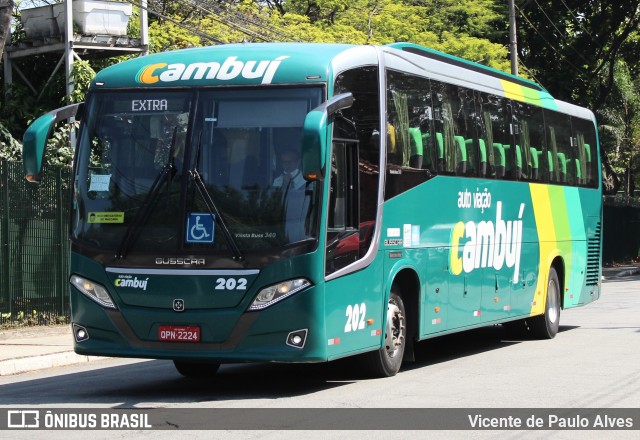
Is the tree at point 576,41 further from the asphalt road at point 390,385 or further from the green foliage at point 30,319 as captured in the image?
the asphalt road at point 390,385

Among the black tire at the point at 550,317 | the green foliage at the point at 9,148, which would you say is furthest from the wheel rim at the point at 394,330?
the green foliage at the point at 9,148

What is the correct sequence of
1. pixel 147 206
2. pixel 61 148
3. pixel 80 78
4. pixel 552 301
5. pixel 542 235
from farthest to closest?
pixel 80 78
pixel 61 148
pixel 552 301
pixel 542 235
pixel 147 206

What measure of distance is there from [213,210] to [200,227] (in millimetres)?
208

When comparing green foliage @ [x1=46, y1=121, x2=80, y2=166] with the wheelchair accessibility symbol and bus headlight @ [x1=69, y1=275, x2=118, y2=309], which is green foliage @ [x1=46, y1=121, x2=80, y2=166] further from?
the wheelchair accessibility symbol

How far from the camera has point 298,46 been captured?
450 inches

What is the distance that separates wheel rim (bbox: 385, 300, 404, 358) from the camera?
1223 centimetres

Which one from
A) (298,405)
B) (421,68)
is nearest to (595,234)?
(421,68)

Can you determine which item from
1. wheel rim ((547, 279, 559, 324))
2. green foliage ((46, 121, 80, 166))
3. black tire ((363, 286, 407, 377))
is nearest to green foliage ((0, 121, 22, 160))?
green foliage ((46, 121, 80, 166))

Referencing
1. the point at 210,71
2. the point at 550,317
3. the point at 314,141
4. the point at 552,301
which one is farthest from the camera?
the point at 552,301

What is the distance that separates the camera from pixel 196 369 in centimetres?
1273

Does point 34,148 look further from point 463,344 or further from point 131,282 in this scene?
point 463,344

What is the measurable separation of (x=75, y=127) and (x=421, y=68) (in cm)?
1120

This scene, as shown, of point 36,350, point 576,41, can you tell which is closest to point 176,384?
point 36,350
